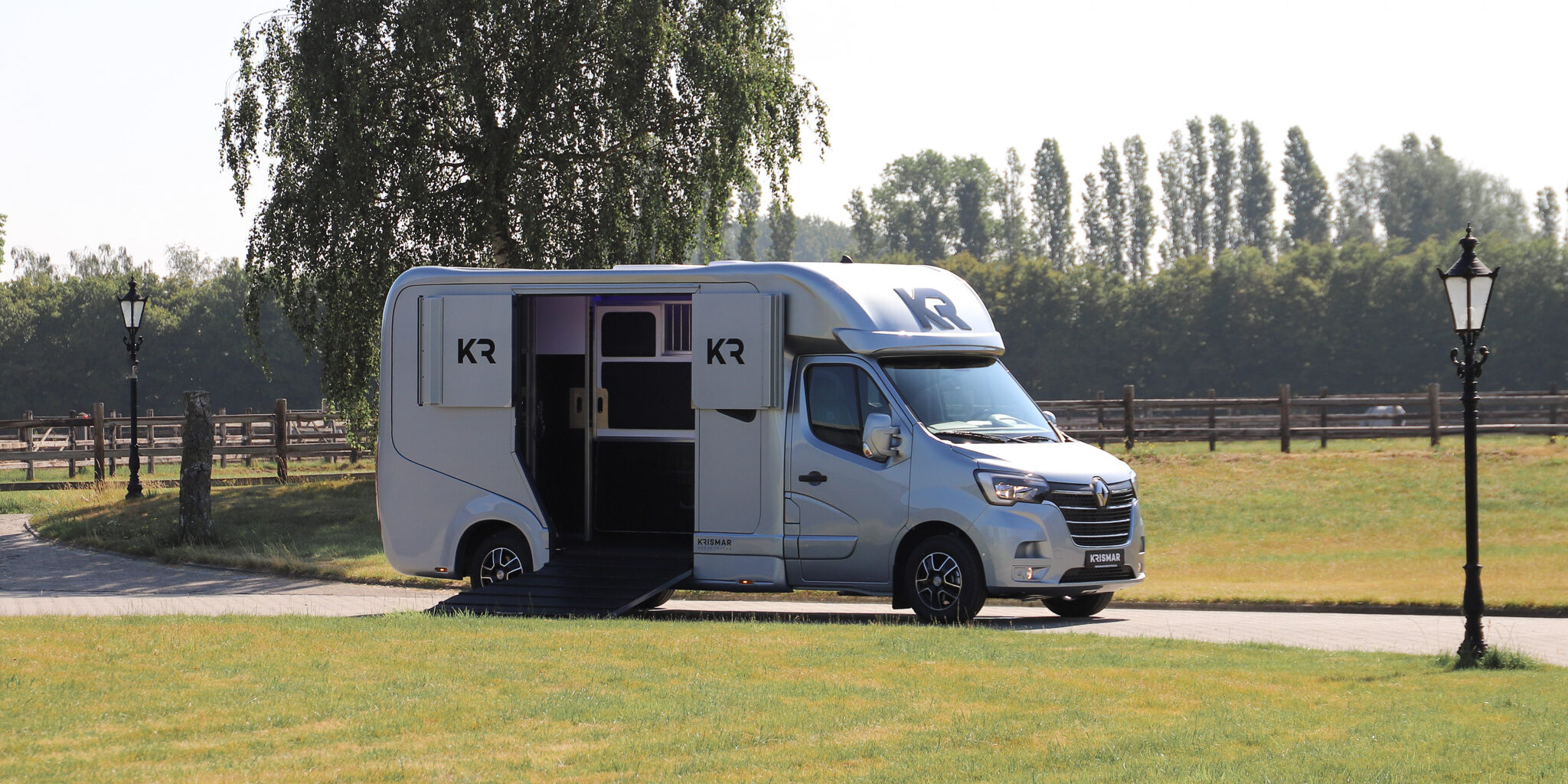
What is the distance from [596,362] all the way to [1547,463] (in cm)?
2149

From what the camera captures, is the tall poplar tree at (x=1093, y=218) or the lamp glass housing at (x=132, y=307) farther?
the tall poplar tree at (x=1093, y=218)

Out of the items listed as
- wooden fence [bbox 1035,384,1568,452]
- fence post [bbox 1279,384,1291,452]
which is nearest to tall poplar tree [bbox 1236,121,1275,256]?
wooden fence [bbox 1035,384,1568,452]

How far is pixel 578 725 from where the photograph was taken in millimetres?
7680

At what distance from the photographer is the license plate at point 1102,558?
496 inches

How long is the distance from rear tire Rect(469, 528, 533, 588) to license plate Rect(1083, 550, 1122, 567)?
4.89m

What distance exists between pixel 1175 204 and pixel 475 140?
10924cm

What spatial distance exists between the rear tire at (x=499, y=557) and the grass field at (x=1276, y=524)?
169 inches

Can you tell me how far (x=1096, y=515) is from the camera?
12672 millimetres

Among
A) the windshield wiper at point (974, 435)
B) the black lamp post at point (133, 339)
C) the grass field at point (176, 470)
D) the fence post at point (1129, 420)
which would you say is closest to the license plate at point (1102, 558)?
the windshield wiper at point (974, 435)

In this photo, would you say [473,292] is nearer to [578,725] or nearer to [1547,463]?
[578,725]

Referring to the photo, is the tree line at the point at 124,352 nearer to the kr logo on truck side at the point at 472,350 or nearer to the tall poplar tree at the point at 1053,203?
the tall poplar tree at the point at 1053,203

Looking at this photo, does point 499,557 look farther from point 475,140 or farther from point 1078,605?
point 475,140

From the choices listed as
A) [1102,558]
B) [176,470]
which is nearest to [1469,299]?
[1102,558]

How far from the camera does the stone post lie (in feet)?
70.4
